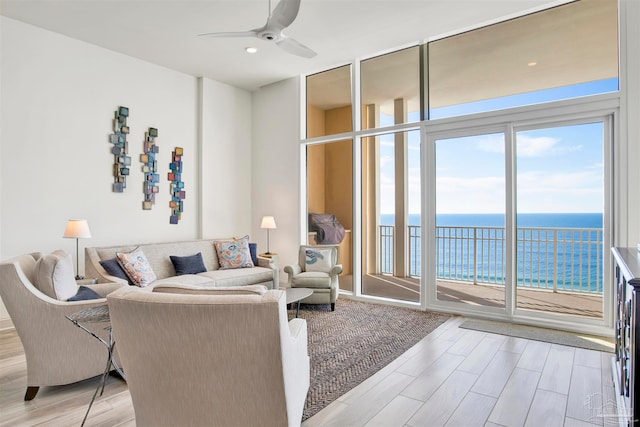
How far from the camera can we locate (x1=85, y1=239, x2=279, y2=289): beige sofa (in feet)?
13.6

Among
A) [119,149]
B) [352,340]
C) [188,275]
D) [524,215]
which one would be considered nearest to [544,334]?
[524,215]

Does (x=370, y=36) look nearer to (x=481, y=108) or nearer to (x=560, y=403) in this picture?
(x=481, y=108)

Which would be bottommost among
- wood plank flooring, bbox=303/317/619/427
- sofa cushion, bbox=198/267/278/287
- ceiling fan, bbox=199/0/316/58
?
wood plank flooring, bbox=303/317/619/427

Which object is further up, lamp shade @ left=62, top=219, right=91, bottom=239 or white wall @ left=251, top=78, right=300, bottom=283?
white wall @ left=251, top=78, right=300, bottom=283

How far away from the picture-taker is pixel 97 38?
4.41 m

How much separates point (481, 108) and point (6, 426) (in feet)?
16.3

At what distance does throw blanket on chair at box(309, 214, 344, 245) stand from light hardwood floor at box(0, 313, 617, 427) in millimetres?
3139

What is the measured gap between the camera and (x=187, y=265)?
15.4ft

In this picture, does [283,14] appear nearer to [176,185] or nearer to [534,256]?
[176,185]

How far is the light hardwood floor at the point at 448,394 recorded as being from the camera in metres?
2.20

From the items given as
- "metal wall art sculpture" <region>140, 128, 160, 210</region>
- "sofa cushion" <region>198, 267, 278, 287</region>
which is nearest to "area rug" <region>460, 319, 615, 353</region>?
"sofa cushion" <region>198, 267, 278, 287</region>

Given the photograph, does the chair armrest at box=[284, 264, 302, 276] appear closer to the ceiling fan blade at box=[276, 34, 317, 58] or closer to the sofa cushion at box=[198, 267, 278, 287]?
the sofa cushion at box=[198, 267, 278, 287]

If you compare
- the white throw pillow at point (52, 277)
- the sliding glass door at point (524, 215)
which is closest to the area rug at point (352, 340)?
the sliding glass door at point (524, 215)

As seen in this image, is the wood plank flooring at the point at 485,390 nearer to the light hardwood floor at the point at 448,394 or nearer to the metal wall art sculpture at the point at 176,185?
the light hardwood floor at the point at 448,394
